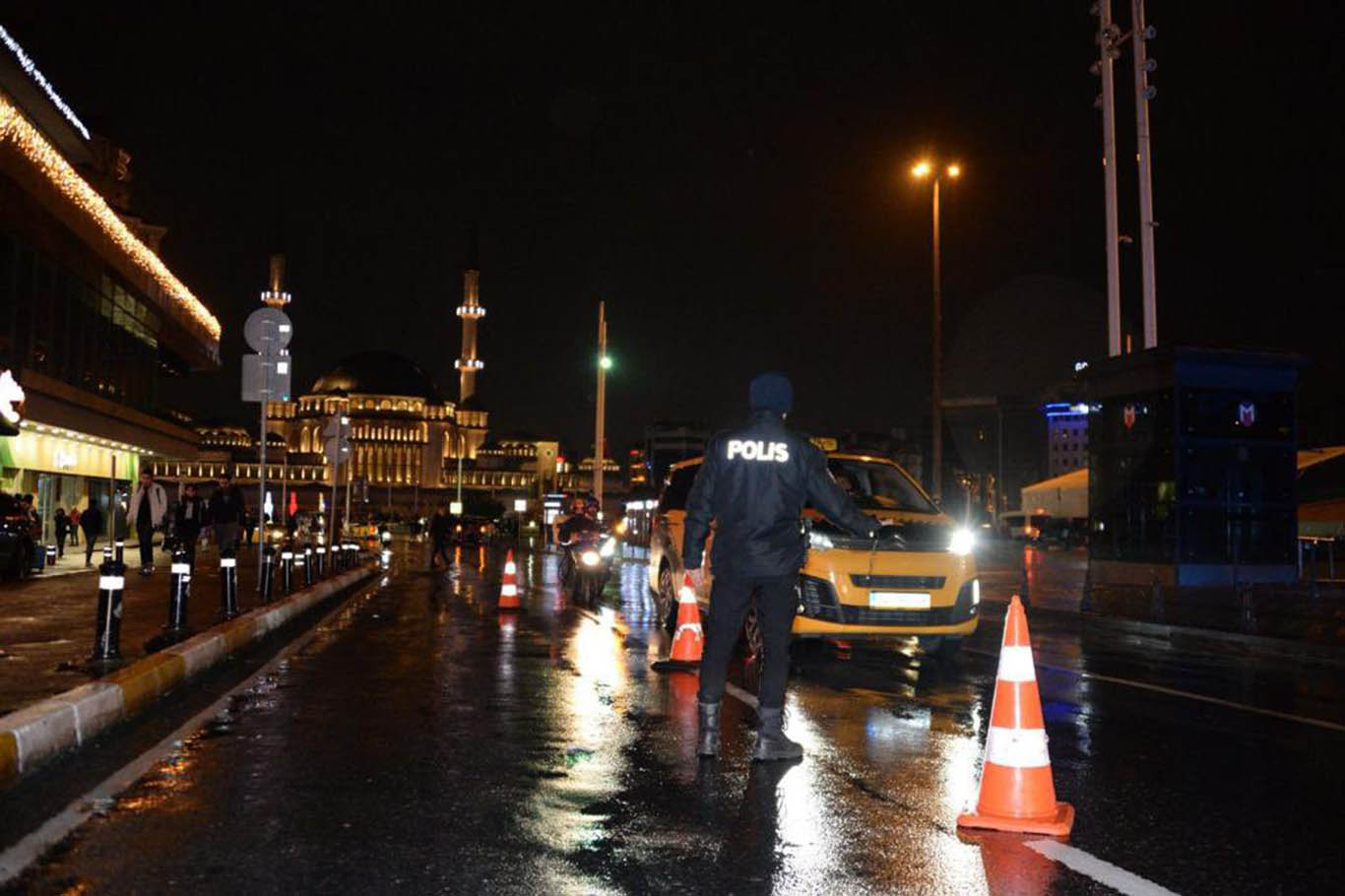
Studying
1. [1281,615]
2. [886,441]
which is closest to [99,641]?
[1281,615]

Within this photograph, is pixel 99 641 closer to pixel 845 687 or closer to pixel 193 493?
pixel 845 687

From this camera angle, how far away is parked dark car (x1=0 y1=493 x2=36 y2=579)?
64.9 ft

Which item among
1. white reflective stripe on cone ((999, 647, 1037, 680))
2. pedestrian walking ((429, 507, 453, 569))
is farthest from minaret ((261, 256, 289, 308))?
white reflective stripe on cone ((999, 647, 1037, 680))

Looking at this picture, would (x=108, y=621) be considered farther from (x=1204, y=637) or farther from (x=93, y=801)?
(x=1204, y=637)

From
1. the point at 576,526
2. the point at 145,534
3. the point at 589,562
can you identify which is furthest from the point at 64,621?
the point at 145,534

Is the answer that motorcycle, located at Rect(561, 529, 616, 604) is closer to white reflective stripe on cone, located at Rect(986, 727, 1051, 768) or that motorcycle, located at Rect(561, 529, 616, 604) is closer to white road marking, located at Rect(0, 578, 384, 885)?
white road marking, located at Rect(0, 578, 384, 885)

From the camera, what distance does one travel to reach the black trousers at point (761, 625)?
20.5 ft

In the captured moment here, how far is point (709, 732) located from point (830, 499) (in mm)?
1324

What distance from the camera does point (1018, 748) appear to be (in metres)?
5.19

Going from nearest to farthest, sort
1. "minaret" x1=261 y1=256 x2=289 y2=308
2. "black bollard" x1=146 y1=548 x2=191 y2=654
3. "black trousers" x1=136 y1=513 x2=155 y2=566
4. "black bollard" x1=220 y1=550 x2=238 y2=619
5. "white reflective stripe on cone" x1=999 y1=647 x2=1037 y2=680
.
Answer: "white reflective stripe on cone" x1=999 y1=647 x2=1037 y2=680, "black bollard" x1=146 y1=548 x2=191 y2=654, "black bollard" x1=220 y1=550 x2=238 y2=619, "black trousers" x1=136 y1=513 x2=155 y2=566, "minaret" x1=261 y1=256 x2=289 y2=308

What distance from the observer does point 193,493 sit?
72.8ft

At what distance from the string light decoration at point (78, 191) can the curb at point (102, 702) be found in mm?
16534

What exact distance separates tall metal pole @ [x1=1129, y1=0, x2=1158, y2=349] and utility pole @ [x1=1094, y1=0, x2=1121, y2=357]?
43 centimetres

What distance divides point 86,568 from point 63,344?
10.2m
